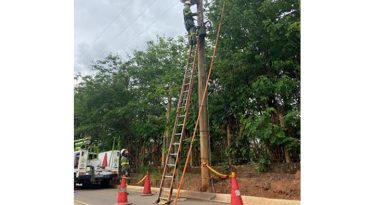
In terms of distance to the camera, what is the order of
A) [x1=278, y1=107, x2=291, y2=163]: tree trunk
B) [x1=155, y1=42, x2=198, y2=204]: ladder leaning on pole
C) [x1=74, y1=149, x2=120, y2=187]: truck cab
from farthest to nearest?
[x1=74, y1=149, x2=120, y2=187]: truck cab, [x1=278, y1=107, x2=291, y2=163]: tree trunk, [x1=155, y1=42, x2=198, y2=204]: ladder leaning on pole

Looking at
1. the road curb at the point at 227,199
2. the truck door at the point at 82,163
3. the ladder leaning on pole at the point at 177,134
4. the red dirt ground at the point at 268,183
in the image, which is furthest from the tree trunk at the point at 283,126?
the truck door at the point at 82,163

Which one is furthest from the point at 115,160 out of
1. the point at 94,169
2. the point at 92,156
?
the point at 92,156

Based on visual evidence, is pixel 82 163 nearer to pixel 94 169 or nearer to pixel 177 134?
pixel 94 169

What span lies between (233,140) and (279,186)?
292 centimetres

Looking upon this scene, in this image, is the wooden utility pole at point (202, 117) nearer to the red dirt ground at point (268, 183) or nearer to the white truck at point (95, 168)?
the red dirt ground at point (268, 183)

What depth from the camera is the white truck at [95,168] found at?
13711mm

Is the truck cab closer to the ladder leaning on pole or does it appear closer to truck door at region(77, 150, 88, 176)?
truck door at region(77, 150, 88, 176)

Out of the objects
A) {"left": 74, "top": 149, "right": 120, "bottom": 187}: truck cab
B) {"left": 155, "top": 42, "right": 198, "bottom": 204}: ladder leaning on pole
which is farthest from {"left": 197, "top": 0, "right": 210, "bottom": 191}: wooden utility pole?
{"left": 74, "top": 149, "right": 120, "bottom": 187}: truck cab

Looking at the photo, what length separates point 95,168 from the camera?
14.2 metres

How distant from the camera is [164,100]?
13.5 m

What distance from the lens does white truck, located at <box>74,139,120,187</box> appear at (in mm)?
13711

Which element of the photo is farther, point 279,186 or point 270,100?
point 270,100
